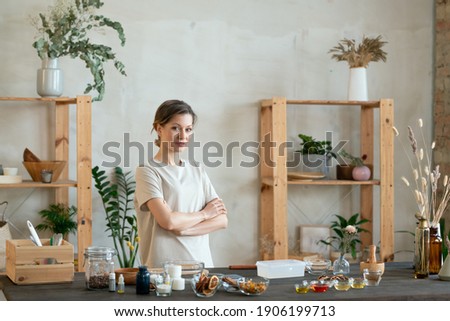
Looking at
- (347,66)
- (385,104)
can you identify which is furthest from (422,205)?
(347,66)

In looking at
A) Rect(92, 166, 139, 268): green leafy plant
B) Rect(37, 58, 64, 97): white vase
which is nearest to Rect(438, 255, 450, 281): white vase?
Rect(92, 166, 139, 268): green leafy plant

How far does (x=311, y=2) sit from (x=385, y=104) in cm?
100

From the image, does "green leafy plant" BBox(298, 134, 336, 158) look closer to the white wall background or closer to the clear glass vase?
the white wall background

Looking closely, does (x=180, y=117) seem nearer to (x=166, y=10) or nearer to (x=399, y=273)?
(x=399, y=273)

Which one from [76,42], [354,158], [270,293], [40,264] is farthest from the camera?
[354,158]

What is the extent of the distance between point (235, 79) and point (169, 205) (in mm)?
2075

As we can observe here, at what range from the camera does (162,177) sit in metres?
3.89

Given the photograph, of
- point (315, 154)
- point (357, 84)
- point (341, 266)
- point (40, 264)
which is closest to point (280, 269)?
point (341, 266)

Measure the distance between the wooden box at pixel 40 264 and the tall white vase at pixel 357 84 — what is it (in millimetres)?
2875

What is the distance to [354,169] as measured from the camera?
568 cm

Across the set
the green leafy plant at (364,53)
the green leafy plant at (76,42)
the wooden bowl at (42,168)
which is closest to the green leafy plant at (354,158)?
the green leafy plant at (364,53)

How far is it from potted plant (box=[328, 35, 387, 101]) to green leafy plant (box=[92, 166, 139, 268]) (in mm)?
1768
